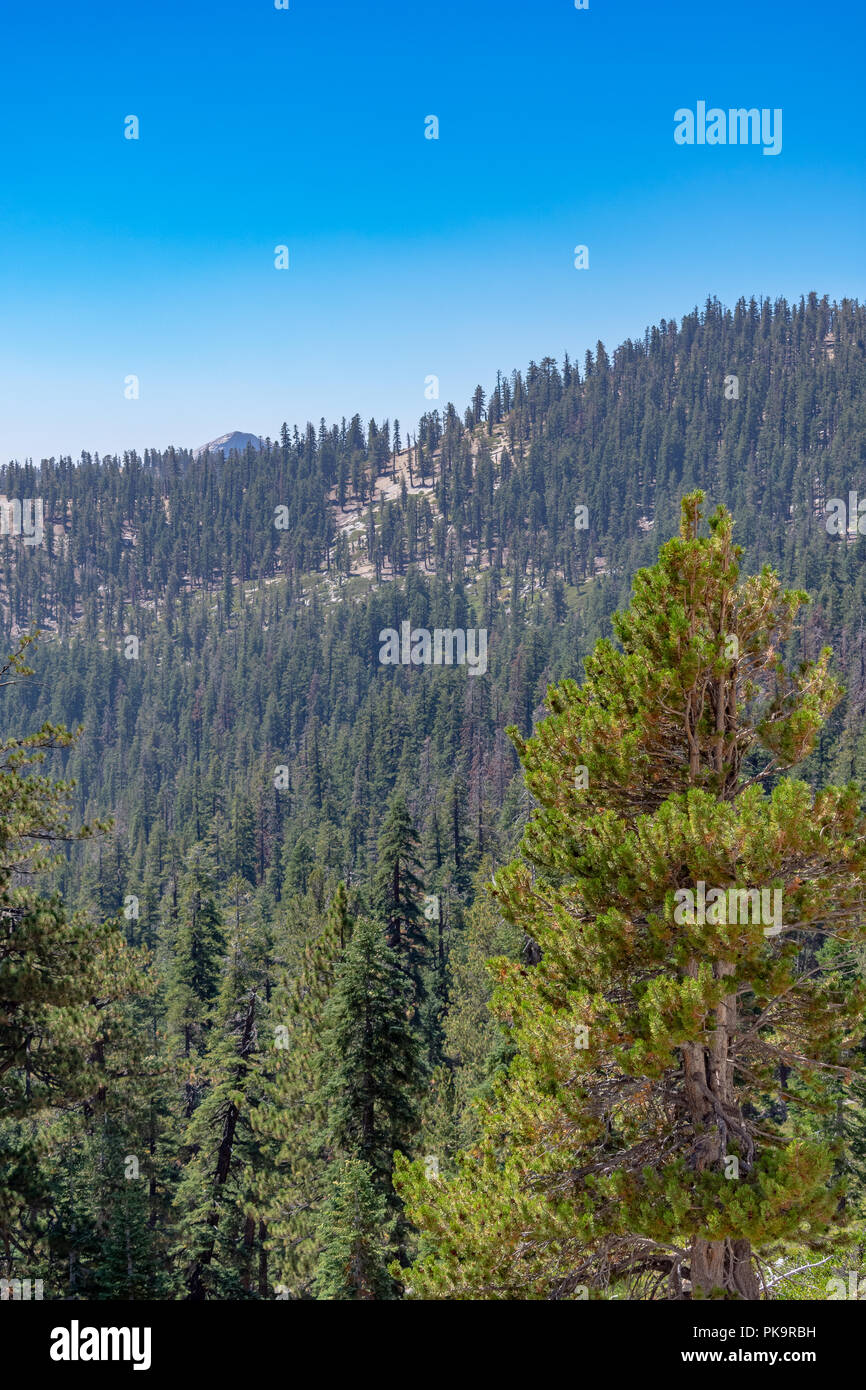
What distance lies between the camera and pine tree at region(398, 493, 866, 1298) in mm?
9750

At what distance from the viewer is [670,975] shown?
10.9m

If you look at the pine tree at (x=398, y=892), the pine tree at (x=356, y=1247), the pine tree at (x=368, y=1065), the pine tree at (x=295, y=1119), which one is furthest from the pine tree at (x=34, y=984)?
the pine tree at (x=398, y=892)

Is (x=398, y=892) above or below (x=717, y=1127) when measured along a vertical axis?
above

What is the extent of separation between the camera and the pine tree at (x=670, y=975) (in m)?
9.75

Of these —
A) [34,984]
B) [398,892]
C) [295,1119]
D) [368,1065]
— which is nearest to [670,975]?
[34,984]

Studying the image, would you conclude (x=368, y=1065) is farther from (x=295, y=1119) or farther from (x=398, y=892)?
(x=398, y=892)

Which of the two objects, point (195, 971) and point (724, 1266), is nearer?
point (724, 1266)

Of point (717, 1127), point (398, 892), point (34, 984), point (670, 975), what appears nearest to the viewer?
point (717, 1127)

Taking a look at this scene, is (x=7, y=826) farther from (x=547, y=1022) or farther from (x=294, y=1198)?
(x=294, y=1198)

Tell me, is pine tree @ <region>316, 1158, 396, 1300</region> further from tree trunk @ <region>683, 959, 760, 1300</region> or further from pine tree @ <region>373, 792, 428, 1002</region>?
pine tree @ <region>373, 792, 428, 1002</region>

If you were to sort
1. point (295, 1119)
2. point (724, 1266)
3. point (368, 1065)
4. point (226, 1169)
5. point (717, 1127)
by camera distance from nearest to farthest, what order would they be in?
point (724, 1266) → point (717, 1127) → point (368, 1065) → point (295, 1119) → point (226, 1169)

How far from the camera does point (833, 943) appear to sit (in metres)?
13.8

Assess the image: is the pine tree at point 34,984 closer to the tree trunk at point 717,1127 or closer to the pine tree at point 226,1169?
the tree trunk at point 717,1127
